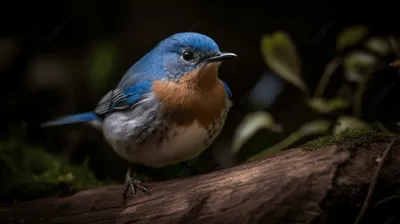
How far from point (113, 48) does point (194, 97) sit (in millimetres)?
1626

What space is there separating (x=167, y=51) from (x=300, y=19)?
5.77ft

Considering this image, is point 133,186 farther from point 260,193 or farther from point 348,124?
point 348,124

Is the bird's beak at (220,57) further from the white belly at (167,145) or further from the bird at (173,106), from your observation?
the white belly at (167,145)

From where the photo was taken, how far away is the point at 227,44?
4352 millimetres

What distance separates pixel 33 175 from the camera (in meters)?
3.22

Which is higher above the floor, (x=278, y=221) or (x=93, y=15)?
(x=93, y=15)

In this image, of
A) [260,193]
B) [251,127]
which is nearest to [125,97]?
[251,127]

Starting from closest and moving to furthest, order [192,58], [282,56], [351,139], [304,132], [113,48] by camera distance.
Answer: [351,139], [192,58], [304,132], [282,56], [113,48]

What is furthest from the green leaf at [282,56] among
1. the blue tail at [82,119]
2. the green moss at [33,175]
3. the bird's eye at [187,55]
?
the green moss at [33,175]

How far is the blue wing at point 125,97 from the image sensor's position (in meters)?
2.91

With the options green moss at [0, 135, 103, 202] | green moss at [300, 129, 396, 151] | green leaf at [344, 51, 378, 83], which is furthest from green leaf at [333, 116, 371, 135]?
green moss at [0, 135, 103, 202]

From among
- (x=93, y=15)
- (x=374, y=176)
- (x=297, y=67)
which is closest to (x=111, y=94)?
(x=297, y=67)

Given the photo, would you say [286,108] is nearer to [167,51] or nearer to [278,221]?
[167,51]

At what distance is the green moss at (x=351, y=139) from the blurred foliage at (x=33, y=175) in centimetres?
144
